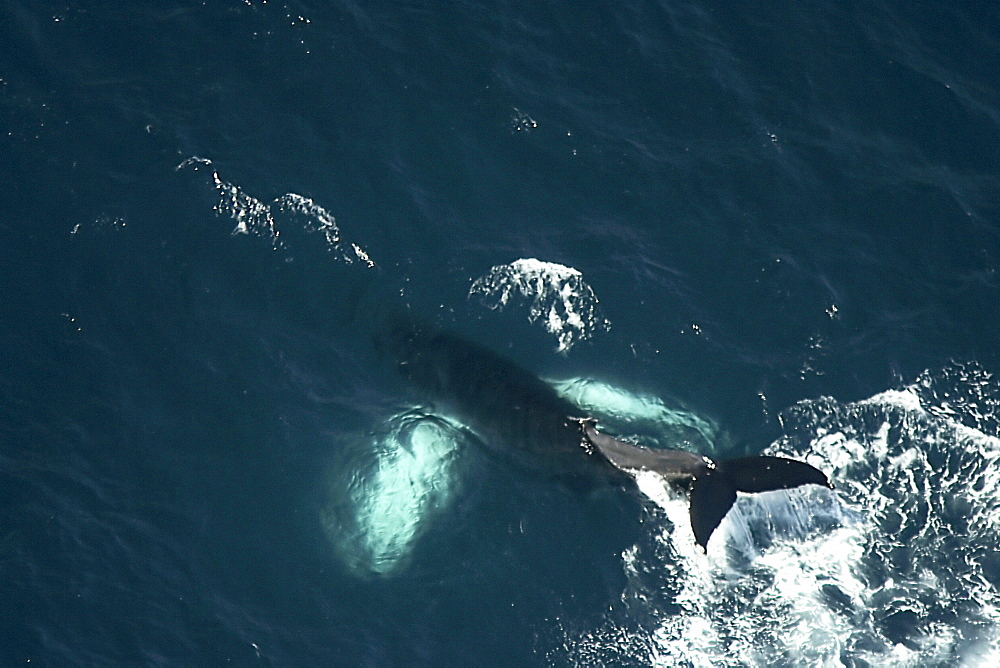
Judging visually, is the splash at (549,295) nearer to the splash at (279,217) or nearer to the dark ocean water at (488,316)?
the dark ocean water at (488,316)

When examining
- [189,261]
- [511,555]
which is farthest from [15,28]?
[511,555]

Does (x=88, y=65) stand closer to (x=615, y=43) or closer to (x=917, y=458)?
(x=615, y=43)

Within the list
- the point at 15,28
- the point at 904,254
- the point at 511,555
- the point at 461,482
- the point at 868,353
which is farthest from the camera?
the point at 15,28

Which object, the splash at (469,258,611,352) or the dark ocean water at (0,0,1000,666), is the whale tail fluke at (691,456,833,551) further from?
the splash at (469,258,611,352)

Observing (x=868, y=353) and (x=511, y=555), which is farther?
(x=868, y=353)

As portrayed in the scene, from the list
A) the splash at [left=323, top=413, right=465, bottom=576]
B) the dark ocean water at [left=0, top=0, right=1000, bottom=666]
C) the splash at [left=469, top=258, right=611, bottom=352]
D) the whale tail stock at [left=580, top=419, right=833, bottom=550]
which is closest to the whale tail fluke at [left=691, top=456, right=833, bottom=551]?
the whale tail stock at [left=580, top=419, right=833, bottom=550]

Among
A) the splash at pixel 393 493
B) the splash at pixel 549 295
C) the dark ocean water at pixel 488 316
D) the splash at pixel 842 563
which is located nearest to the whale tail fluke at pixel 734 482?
the splash at pixel 842 563
